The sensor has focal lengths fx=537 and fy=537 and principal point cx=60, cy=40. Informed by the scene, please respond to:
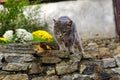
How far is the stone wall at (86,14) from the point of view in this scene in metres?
10.8

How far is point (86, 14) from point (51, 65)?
268 cm

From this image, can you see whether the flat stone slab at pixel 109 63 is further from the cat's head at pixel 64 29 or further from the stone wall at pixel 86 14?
the stone wall at pixel 86 14

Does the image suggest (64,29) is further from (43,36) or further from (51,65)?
(43,36)

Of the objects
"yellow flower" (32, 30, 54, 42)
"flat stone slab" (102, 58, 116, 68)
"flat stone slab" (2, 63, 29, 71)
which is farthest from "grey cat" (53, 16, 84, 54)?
"yellow flower" (32, 30, 54, 42)

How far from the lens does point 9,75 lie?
27.0 feet

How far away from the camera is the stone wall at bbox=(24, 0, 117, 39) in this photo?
10781 millimetres

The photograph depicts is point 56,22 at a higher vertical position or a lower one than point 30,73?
higher

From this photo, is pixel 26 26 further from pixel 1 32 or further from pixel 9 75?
pixel 9 75

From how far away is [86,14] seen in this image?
10922 millimetres

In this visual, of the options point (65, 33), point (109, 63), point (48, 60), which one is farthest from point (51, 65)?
point (109, 63)

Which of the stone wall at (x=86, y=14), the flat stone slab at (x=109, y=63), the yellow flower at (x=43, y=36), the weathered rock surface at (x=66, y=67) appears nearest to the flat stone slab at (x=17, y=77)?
the weathered rock surface at (x=66, y=67)

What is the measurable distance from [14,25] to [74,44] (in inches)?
73.5

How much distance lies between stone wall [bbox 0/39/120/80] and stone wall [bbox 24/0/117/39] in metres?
2.00

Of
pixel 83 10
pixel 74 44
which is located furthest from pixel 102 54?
pixel 83 10
